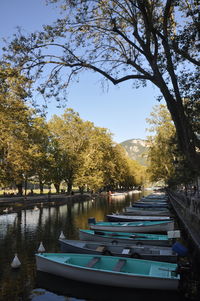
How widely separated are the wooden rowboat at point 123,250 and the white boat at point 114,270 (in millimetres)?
1214

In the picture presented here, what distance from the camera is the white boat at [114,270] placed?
10789 mm

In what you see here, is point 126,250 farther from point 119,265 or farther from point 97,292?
point 97,292

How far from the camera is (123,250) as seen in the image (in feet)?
Answer: 46.5

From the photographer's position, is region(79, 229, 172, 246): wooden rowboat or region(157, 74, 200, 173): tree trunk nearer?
region(157, 74, 200, 173): tree trunk

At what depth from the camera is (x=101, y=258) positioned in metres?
12.8

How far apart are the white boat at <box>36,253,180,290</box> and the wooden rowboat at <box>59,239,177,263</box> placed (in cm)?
121

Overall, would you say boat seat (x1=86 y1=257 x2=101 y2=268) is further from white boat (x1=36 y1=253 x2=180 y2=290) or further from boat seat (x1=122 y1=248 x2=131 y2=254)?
boat seat (x1=122 y1=248 x2=131 y2=254)

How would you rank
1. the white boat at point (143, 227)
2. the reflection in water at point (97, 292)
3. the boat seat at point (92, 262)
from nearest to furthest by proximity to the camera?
the reflection in water at point (97, 292), the boat seat at point (92, 262), the white boat at point (143, 227)

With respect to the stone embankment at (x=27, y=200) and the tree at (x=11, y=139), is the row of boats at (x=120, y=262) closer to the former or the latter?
the tree at (x=11, y=139)

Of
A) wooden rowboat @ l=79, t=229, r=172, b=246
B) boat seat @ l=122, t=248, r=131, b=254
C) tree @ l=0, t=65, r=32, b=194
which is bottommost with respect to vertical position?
wooden rowboat @ l=79, t=229, r=172, b=246

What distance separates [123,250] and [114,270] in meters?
2.72

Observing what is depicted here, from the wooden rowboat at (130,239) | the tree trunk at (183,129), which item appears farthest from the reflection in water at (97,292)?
the tree trunk at (183,129)

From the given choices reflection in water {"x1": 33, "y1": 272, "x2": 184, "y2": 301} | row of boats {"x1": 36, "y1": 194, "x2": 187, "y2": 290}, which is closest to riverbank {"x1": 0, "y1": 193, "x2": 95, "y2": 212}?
row of boats {"x1": 36, "y1": 194, "x2": 187, "y2": 290}

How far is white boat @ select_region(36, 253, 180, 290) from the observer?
10789 millimetres
